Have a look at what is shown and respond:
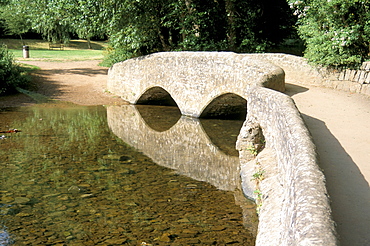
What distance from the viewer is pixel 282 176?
18.6 ft

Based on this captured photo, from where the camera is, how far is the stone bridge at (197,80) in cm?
1088

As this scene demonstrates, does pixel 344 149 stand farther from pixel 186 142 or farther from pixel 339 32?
pixel 339 32

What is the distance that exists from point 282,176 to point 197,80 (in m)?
7.44

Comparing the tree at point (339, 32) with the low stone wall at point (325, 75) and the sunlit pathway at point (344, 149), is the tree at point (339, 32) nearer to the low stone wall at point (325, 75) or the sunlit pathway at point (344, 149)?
the low stone wall at point (325, 75)

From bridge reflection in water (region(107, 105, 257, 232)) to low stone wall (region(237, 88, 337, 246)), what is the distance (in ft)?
1.07

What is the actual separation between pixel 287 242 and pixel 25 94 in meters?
14.7

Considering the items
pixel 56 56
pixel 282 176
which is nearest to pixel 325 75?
pixel 282 176

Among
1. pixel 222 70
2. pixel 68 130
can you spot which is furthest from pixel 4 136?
pixel 222 70

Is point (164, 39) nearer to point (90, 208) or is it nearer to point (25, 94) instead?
point (25, 94)

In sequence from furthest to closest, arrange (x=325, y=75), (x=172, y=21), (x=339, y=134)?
1. (x=172, y=21)
2. (x=325, y=75)
3. (x=339, y=134)

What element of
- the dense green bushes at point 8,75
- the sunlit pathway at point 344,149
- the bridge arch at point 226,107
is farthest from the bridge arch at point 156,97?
the sunlit pathway at point 344,149

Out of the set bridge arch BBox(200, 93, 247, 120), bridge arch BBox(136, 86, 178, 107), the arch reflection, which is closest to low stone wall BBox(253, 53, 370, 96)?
bridge arch BBox(200, 93, 247, 120)

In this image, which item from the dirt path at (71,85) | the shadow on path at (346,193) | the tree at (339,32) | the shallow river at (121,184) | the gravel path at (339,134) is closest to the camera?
the shadow on path at (346,193)

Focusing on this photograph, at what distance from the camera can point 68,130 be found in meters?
11.7
